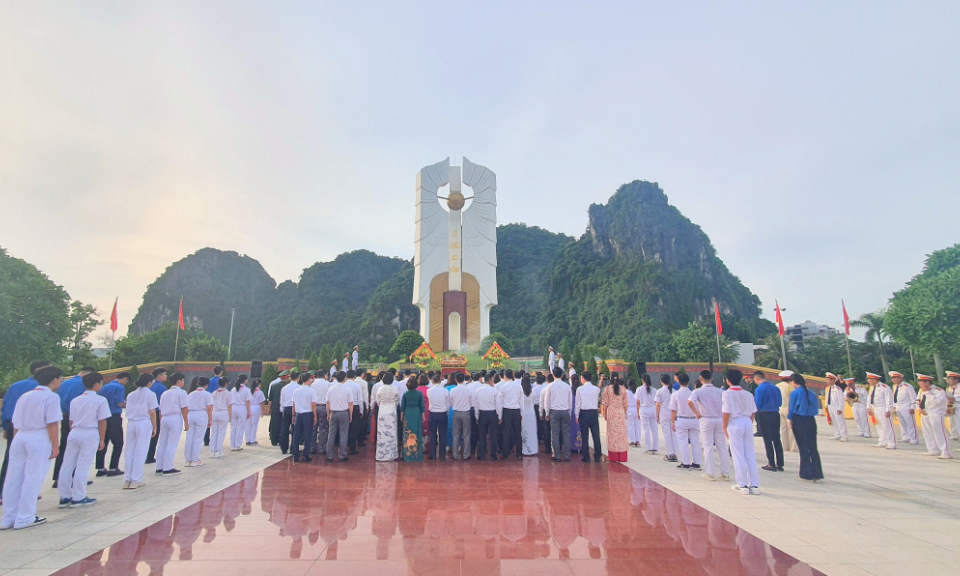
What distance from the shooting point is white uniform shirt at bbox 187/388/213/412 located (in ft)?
19.2

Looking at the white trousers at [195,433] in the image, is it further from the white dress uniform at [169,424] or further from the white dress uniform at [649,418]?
the white dress uniform at [649,418]

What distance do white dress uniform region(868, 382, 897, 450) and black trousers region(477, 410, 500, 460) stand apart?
6.08m

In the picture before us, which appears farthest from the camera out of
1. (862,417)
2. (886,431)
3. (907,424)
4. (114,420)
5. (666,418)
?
(862,417)

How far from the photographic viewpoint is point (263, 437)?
851 cm

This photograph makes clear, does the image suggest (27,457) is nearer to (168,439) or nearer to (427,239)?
(168,439)

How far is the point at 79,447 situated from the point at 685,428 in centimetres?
589

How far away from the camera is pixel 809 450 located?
495 centimetres

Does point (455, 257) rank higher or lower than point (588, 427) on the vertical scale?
higher

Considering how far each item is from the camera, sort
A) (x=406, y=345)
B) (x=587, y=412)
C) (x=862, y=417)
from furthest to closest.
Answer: (x=406, y=345), (x=862, y=417), (x=587, y=412)

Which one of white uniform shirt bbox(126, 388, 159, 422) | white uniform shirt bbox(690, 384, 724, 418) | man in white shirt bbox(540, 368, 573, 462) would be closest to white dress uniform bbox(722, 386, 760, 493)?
white uniform shirt bbox(690, 384, 724, 418)

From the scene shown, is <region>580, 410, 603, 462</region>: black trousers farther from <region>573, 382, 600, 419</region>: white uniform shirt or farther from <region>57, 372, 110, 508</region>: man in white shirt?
<region>57, 372, 110, 508</region>: man in white shirt

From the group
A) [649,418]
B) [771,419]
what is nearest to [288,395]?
[649,418]

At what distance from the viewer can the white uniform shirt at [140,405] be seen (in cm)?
479

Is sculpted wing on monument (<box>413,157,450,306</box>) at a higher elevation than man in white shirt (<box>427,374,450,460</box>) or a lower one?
higher
